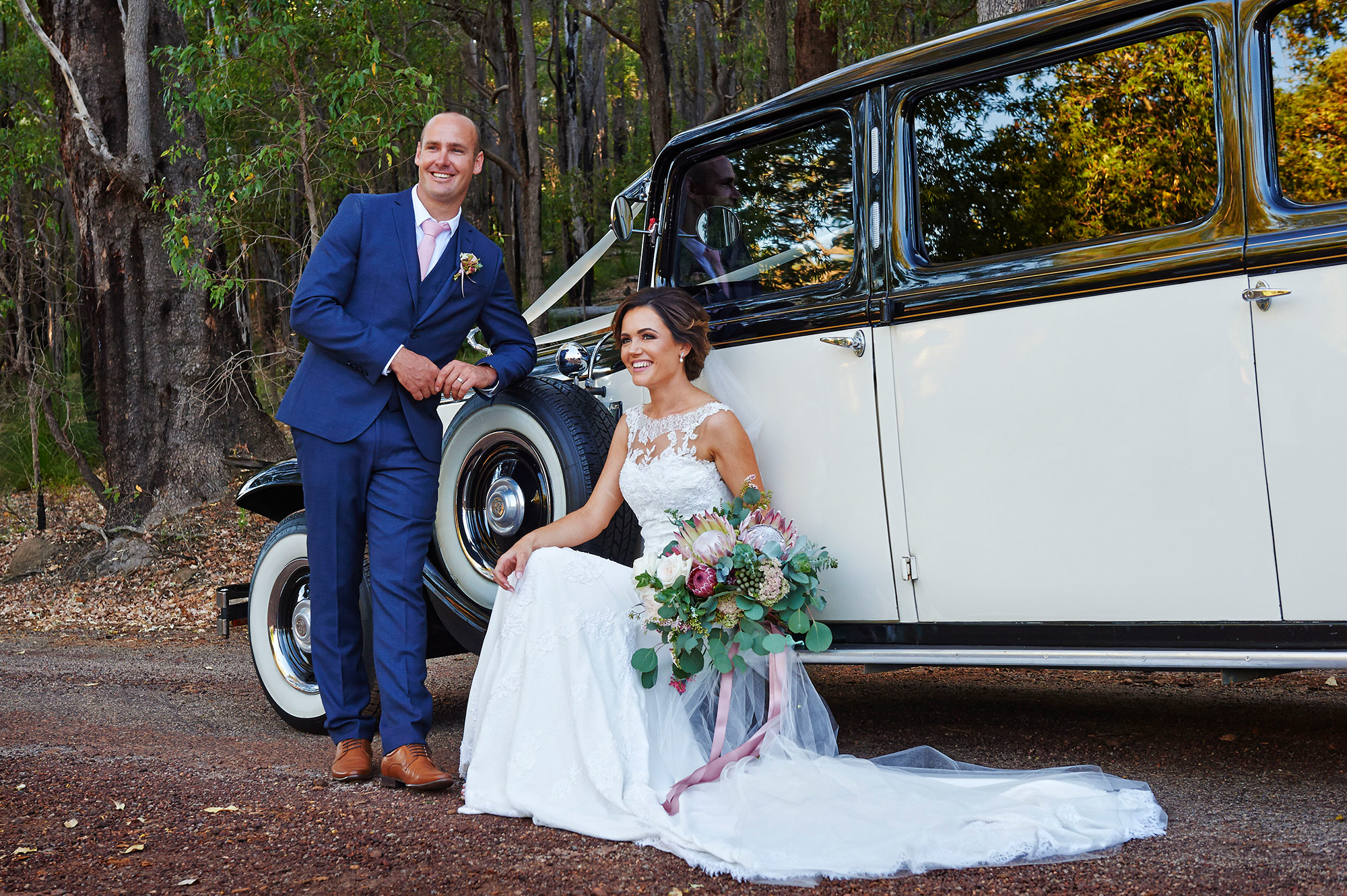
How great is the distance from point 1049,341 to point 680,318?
121 centimetres

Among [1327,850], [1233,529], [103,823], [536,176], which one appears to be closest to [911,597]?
[1233,529]

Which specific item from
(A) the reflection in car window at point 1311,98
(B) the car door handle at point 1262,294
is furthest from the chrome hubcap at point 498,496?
(A) the reflection in car window at point 1311,98

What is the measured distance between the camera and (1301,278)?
286cm

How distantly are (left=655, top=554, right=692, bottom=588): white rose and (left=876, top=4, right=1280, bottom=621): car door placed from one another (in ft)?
2.31

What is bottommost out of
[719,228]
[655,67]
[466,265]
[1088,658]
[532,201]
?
[1088,658]

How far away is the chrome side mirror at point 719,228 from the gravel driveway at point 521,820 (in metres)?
1.91

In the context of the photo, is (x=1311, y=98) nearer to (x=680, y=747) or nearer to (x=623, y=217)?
(x=623, y=217)

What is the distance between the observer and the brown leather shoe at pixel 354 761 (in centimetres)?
372

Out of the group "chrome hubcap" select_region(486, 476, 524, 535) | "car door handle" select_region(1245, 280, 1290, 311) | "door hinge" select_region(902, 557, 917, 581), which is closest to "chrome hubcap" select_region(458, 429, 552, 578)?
"chrome hubcap" select_region(486, 476, 524, 535)

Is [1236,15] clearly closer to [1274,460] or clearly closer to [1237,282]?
[1237,282]

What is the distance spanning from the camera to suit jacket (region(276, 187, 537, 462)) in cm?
378

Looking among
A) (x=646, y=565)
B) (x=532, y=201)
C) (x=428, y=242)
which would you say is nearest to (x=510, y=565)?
(x=646, y=565)

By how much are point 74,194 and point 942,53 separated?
8940 mm

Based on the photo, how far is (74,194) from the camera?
991 cm
